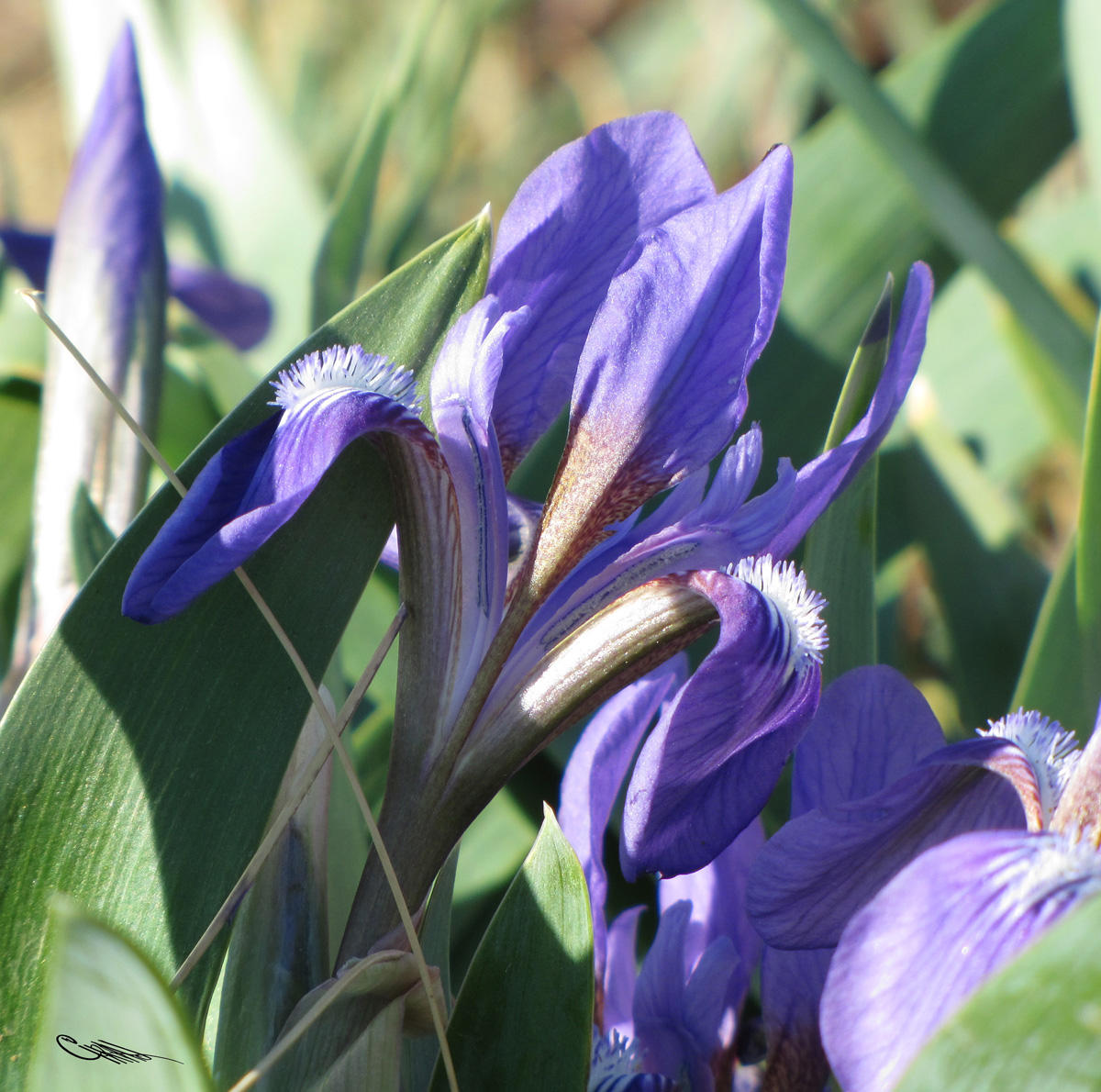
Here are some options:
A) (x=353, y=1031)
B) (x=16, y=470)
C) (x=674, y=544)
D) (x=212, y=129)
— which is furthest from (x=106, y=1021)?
(x=212, y=129)

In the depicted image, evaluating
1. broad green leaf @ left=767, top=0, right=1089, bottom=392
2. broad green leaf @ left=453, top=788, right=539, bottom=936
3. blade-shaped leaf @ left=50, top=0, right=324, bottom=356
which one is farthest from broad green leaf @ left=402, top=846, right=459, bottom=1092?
blade-shaped leaf @ left=50, top=0, right=324, bottom=356

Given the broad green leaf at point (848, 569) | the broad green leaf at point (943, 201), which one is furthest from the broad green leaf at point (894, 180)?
the broad green leaf at point (848, 569)

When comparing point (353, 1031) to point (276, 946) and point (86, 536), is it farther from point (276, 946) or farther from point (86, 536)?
point (86, 536)

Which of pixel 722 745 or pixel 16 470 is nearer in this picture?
pixel 722 745

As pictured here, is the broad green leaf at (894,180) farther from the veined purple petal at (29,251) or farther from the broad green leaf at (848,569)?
the veined purple petal at (29,251)

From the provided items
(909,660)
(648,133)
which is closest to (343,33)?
(909,660)

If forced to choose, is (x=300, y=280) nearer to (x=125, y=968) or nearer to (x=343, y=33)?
(x=125, y=968)
